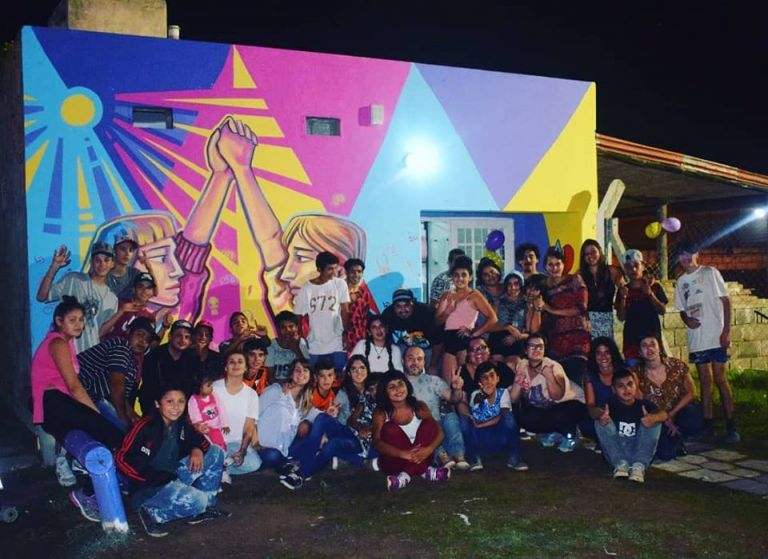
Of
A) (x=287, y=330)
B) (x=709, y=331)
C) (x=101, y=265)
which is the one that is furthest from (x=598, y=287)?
(x=101, y=265)

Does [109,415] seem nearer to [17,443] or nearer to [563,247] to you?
[17,443]

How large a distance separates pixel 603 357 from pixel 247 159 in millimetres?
4406

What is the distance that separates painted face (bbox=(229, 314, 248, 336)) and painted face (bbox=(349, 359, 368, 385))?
4.41 ft

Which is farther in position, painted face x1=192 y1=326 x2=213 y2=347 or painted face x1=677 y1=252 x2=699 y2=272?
painted face x1=677 y1=252 x2=699 y2=272

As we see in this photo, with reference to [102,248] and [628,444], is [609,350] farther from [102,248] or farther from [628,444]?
[102,248]

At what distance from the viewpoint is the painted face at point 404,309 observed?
7.56 m

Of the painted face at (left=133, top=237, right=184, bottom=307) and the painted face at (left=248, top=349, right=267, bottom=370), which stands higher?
the painted face at (left=133, top=237, right=184, bottom=307)

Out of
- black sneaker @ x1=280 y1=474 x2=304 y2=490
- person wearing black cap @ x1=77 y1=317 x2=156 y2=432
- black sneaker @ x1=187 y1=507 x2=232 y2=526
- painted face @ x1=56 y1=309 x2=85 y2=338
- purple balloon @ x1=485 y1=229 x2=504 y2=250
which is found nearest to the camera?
black sneaker @ x1=187 y1=507 x2=232 y2=526

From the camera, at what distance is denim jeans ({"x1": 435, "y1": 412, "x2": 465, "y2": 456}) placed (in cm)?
655

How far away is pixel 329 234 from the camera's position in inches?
350

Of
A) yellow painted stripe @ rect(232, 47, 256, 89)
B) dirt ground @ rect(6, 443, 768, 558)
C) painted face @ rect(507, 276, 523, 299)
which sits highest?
yellow painted stripe @ rect(232, 47, 256, 89)

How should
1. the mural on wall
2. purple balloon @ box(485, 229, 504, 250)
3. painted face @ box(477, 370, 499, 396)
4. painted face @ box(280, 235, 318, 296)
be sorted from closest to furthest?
painted face @ box(477, 370, 499, 396) → the mural on wall → painted face @ box(280, 235, 318, 296) → purple balloon @ box(485, 229, 504, 250)

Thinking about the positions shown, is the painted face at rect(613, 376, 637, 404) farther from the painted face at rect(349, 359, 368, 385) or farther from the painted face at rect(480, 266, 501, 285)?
the painted face at rect(349, 359, 368, 385)

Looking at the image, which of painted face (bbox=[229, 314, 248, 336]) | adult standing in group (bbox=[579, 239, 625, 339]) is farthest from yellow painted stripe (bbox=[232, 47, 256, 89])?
adult standing in group (bbox=[579, 239, 625, 339])
